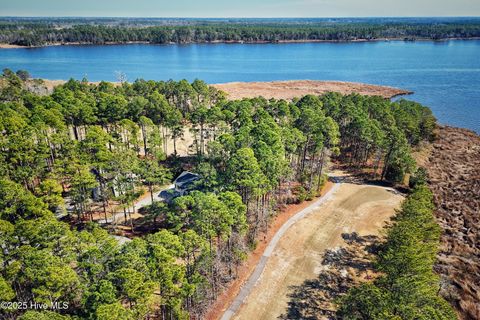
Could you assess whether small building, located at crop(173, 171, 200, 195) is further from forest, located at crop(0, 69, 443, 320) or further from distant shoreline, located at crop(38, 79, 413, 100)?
distant shoreline, located at crop(38, 79, 413, 100)

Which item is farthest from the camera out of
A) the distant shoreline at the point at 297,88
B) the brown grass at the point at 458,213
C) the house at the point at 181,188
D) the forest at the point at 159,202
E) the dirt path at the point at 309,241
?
the distant shoreline at the point at 297,88

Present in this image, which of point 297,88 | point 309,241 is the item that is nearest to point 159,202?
point 309,241

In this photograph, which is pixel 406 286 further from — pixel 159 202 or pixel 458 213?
pixel 458 213

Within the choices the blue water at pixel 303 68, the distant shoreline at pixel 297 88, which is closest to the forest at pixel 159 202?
the distant shoreline at pixel 297 88

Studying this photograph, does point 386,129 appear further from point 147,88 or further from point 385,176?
point 147,88

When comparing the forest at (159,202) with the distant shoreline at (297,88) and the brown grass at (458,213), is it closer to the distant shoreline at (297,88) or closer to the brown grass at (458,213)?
the brown grass at (458,213)

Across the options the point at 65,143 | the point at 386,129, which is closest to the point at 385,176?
the point at 386,129
